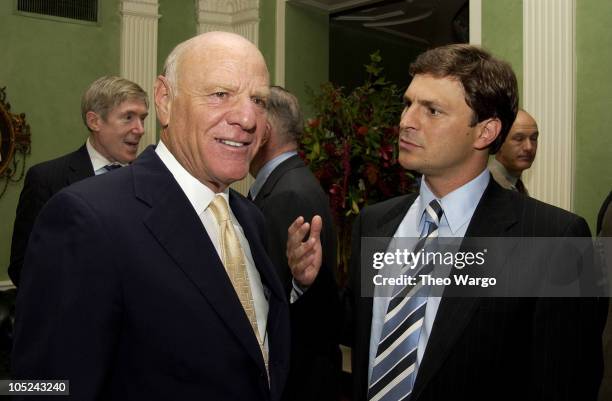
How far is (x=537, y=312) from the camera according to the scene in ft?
4.71

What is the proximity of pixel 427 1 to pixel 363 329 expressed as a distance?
24.7 ft

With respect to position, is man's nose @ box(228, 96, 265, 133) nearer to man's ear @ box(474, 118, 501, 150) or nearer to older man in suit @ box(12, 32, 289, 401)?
older man in suit @ box(12, 32, 289, 401)

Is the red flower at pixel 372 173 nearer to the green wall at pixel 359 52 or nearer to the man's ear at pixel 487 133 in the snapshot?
the man's ear at pixel 487 133

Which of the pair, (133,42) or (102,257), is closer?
(102,257)

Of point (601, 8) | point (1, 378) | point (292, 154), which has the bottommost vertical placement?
point (1, 378)

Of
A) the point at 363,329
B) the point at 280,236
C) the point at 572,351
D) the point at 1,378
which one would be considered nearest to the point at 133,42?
the point at 1,378

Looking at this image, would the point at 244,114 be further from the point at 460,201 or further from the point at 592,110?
the point at 592,110

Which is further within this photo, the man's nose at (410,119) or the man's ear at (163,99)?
the man's nose at (410,119)

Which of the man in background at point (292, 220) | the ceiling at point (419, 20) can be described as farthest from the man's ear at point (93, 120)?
the ceiling at point (419, 20)

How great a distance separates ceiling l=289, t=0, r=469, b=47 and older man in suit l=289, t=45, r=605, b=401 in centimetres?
647

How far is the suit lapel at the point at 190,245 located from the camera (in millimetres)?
1206

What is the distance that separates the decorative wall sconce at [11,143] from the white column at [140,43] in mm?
1082

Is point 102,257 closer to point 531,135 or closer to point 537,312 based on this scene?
point 537,312

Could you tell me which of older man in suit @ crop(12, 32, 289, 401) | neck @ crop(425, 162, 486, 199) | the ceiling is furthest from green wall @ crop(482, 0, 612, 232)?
the ceiling
